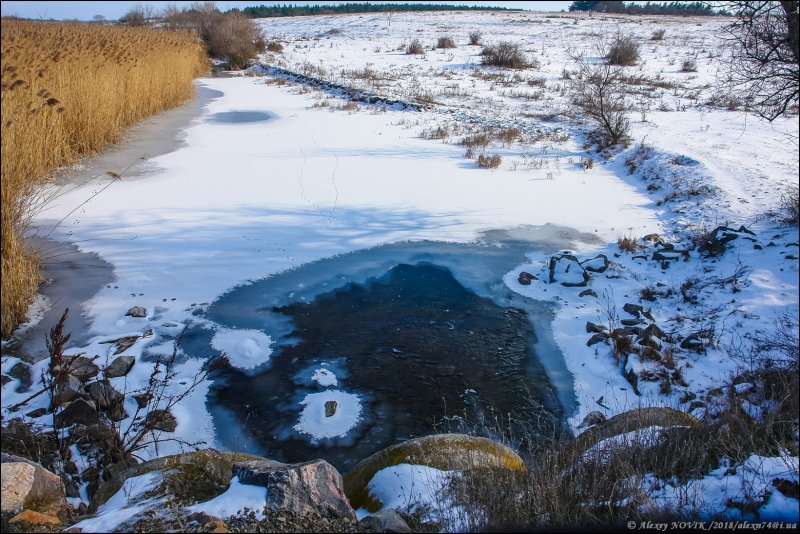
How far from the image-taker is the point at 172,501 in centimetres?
238

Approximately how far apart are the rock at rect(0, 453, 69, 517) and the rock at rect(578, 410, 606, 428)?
3.47 m

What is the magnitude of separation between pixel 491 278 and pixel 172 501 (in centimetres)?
440

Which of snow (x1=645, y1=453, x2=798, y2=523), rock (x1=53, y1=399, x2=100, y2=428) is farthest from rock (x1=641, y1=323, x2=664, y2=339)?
rock (x1=53, y1=399, x2=100, y2=428)

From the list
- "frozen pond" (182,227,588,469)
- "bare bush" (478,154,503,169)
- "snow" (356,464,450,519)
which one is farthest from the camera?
"bare bush" (478,154,503,169)

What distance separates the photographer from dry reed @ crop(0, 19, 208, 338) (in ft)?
14.9

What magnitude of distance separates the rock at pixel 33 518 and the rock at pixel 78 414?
3.95 feet

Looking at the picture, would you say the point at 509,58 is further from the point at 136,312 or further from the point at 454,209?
the point at 136,312

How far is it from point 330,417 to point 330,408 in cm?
7

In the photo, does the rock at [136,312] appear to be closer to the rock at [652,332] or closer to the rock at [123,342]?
the rock at [123,342]

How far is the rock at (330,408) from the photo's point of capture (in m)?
3.94

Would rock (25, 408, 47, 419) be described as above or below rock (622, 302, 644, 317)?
below

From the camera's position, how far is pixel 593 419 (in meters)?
3.94

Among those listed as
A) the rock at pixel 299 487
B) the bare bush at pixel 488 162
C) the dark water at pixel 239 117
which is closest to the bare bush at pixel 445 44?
the dark water at pixel 239 117

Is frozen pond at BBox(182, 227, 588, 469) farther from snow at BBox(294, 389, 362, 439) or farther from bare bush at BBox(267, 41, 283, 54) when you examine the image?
bare bush at BBox(267, 41, 283, 54)
